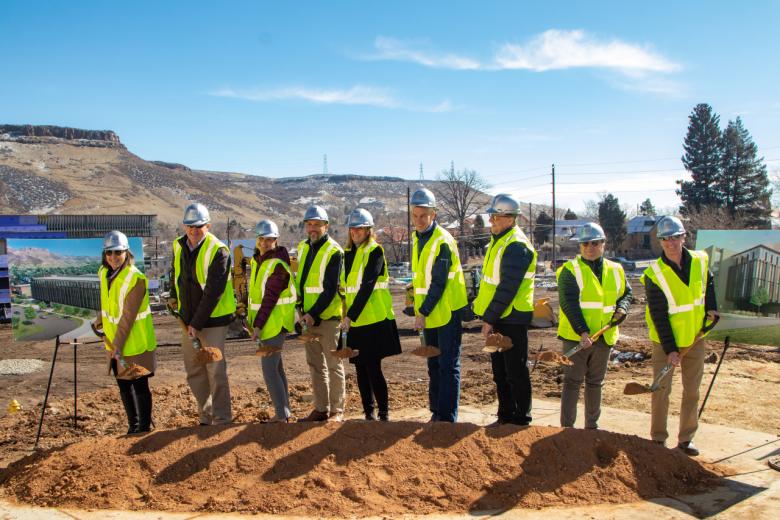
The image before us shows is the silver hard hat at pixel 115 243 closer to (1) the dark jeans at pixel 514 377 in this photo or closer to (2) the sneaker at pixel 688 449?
(1) the dark jeans at pixel 514 377

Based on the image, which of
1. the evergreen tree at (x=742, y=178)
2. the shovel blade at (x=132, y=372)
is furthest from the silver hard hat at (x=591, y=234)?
the evergreen tree at (x=742, y=178)

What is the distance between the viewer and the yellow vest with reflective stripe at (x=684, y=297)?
5.45 metres

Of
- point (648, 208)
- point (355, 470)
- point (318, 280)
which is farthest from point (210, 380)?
point (648, 208)

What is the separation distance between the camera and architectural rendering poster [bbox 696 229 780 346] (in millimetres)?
9492

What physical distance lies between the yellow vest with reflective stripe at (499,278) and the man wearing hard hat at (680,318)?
106cm

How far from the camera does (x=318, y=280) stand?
19.6 feet

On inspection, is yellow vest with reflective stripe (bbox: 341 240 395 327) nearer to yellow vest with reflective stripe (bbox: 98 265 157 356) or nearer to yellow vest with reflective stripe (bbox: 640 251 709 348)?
yellow vest with reflective stripe (bbox: 98 265 157 356)

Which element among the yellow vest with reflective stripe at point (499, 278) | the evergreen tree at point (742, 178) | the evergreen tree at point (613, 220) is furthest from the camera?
the evergreen tree at point (613, 220)

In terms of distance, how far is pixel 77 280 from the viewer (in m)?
13.8

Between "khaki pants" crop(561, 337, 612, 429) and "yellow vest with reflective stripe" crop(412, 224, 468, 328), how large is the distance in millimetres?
1077

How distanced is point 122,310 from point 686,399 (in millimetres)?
4949

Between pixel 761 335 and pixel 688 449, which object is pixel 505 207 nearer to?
pixel 688 449

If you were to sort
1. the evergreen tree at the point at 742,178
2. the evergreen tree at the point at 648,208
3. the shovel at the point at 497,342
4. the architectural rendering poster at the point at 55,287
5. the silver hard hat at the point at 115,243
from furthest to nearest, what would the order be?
the evergreen tree at the point at 648,208 < the evergreen tree at the point at 742,178 < the architectural rendering poster at the point at 55,287 < the silver hard hat at the point at 115,243 < the shovel at the point at 497,342

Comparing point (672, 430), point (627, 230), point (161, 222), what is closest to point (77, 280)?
point (672, 430)
